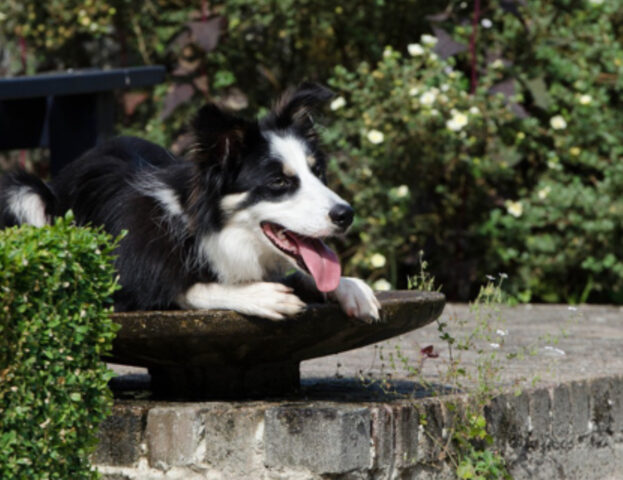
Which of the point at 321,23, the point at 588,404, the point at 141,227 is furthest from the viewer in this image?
the point at 321,23

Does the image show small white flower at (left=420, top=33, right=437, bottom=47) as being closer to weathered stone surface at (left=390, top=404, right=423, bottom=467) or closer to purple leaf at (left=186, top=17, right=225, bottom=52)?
purple leaf at (left=186, top=17, right=225, bottom=52)

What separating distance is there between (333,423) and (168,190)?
3.05 feet

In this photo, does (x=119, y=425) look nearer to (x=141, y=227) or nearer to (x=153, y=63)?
(x=141, y=227)

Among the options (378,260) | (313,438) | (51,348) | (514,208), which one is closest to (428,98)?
(514,208)

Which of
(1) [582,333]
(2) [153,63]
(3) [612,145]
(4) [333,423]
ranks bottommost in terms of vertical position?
(4) [333,423]

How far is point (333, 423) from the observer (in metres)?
3.04

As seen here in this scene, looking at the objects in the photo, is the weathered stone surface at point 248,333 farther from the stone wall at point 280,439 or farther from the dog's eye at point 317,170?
the dog's eye at point 317,170

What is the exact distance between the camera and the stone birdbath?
9.95ft

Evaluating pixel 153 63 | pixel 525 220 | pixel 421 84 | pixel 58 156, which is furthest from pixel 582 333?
pixel 153 63

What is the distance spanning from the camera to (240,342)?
3.10m

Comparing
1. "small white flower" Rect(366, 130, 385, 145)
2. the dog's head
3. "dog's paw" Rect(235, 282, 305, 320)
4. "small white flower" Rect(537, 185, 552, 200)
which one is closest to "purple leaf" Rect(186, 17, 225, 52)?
"small white flower" Rect(366, 130, 385, 145)

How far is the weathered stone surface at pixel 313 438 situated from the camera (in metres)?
3.04

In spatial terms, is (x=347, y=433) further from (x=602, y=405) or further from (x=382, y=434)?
(x=602, y=405)

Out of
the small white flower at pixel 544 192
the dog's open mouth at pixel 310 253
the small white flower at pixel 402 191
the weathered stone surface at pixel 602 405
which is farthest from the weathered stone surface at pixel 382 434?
the small white flower at pixel 544 192
